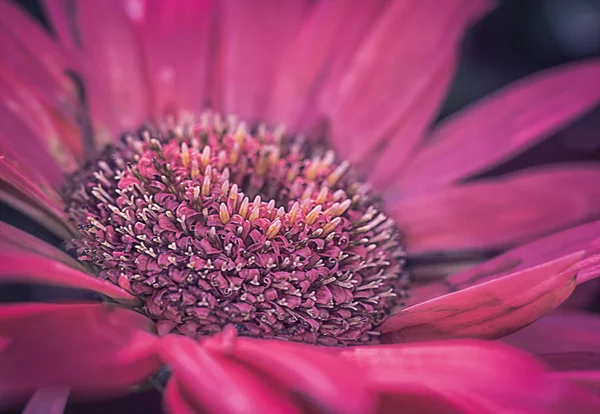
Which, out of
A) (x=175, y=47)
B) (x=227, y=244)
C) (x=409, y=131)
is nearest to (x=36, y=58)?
(x=175, y=47)

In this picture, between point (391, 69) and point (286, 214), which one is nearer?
point (286, 214)

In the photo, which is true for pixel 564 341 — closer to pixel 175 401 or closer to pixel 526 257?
pixel 526 257

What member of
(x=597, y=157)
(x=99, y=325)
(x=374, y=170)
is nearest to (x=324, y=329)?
(x=99, y=325)

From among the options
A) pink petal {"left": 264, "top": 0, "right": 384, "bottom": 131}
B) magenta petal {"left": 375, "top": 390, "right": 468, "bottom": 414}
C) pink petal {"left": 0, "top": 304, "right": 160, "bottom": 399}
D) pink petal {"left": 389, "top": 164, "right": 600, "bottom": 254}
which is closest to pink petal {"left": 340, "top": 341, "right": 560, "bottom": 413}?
magenta petal {"left": 375, "top": 390, "right": 468, "bottom": 414}

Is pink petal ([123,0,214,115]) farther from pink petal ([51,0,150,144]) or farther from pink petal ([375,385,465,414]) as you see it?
pink petal ([375,385,465,414])

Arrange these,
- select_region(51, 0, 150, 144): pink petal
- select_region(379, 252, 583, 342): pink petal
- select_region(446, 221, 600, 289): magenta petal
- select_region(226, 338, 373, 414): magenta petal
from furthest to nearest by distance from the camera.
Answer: select_region(51, 0, 150, 144): pink petal
select_region(446, 221, 600, 289): magenta petal
select_region(379, 252, 583, 342): pink petal
select_region(226, 338, 373, 414): magenta petal

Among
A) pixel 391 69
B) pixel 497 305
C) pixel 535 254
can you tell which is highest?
pixel 391 69
